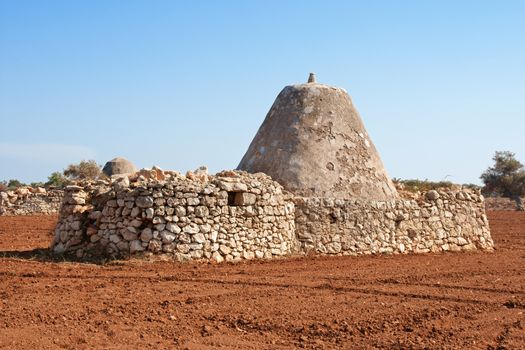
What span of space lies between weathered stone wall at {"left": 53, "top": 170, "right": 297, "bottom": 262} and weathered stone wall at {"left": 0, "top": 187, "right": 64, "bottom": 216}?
578 inches

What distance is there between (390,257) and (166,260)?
474 centimetres

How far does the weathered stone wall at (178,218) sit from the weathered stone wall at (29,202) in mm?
14679

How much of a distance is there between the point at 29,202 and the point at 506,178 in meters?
33.6

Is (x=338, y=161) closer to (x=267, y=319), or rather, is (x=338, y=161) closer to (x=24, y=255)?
(x=24, y=255)

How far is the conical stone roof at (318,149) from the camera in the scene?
13664 mm

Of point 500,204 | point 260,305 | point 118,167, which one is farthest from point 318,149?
point 500,204

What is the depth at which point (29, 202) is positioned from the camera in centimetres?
2589

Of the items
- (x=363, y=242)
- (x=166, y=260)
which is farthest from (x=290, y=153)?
(x=166, y=260)

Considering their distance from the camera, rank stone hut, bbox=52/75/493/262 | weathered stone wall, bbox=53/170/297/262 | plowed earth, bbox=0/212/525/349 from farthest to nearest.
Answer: stone hut, bbox=52/75/493/262 < weathered stone wall, bbox=53/170/297/262 < plowed earth, bbox=0/212/525/349

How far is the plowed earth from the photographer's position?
238 inches

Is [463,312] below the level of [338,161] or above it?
below

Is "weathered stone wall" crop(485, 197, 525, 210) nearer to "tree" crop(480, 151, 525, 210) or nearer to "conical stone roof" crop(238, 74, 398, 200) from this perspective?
"tree" crop(480, 151, 525, 210)

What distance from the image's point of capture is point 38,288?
839cm

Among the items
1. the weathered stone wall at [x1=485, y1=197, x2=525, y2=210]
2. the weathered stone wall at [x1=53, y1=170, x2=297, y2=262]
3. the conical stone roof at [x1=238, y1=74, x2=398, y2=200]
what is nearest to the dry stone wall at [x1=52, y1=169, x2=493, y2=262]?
the weathered stone wall at [x1=53, y1=170, x2=297, y2=262]
